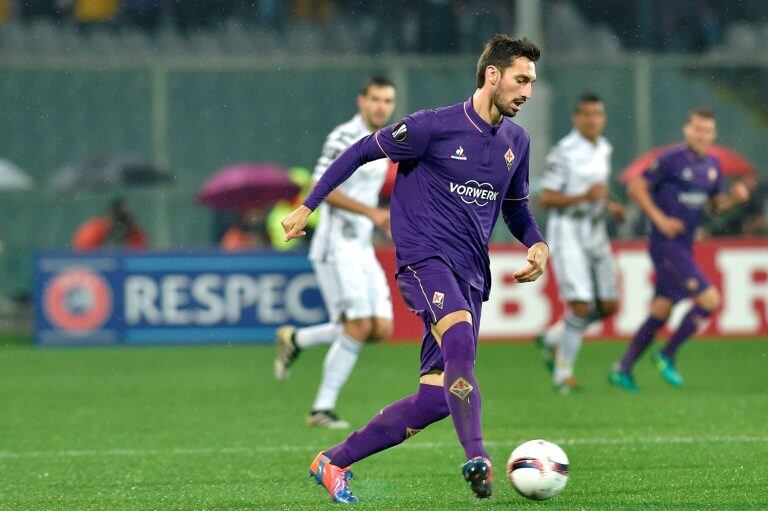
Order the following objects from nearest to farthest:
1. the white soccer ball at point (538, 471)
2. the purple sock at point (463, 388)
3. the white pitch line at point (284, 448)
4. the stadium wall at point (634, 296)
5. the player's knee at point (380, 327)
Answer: the purple sock at point (463, 388), the white soccer ball at point (538, 471), the white pitch line at point (284, 448), the player's knee at point (380, 327), the stadium wall at point (634, 296)

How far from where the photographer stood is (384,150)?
6.27 m

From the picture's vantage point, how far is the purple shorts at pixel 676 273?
1195 centimetres

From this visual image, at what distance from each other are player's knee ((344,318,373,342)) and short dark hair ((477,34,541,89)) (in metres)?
3.70

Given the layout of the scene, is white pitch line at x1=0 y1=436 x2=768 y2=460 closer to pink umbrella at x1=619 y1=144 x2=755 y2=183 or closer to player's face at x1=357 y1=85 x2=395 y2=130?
player's face at x1=357 y1=85 x2=395 y2=130

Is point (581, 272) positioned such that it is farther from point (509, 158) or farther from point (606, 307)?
point (509, 158)

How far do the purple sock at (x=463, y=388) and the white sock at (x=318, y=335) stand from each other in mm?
3992

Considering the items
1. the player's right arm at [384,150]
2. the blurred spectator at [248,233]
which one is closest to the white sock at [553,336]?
the player's right arm at [384,150]

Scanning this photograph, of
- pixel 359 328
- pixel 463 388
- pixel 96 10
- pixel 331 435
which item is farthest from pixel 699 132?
pixel 96 10

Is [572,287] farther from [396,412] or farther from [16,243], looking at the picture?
[16,243]

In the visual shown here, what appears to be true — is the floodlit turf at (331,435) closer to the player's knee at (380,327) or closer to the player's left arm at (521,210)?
the player's knee at (380,327)

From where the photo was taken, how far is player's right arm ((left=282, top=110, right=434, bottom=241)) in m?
6.25

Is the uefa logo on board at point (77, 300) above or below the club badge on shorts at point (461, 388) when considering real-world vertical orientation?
below

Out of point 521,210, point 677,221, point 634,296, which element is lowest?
point 634,296

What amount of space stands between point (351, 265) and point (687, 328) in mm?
3612
